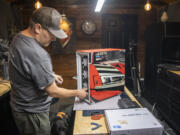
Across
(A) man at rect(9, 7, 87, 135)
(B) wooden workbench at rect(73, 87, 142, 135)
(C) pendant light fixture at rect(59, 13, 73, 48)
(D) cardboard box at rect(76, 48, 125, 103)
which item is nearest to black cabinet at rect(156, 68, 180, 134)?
(D) cardboard box at rect(76, 48, 125, 103)

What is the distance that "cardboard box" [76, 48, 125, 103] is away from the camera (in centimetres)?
127

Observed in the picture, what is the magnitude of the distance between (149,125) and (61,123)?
0.79 meters

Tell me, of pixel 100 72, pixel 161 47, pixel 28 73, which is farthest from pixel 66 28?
pixel 28 73

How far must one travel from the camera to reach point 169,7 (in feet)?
11.9

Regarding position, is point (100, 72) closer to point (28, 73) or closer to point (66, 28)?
point (28, 73)

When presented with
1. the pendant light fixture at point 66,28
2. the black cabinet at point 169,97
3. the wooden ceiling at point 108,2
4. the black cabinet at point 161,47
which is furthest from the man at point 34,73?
the wooden ceiling at point 108,2

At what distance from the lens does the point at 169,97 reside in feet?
7.93

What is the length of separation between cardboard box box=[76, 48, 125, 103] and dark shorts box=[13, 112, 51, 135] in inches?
17.8

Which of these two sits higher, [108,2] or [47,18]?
[108,2]

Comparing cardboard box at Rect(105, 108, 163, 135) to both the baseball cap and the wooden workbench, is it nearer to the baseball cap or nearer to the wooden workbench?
the wooden workbench

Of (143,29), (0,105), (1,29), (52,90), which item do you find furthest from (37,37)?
(143,29)

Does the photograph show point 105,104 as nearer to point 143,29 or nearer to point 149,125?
point 149,125

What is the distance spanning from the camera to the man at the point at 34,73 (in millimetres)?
932

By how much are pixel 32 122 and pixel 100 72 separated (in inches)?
28.3
